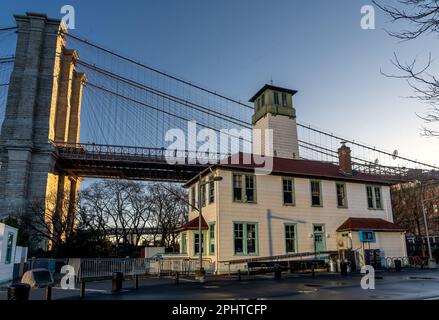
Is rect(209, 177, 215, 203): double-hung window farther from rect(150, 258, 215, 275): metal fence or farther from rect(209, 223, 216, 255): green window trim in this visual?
rect(150, 258, 215, 275): metal fence

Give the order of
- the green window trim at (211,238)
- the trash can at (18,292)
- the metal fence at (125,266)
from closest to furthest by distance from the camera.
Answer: the trash can at (18,292)
the metal fence at (125,266)
the green window trim at (211,238)

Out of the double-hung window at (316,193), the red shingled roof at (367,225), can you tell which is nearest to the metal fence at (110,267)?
the double-hung window at (316,193)

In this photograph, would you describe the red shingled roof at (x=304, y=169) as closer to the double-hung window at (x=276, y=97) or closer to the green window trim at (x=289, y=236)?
the green window trim at (x=289, y=236)

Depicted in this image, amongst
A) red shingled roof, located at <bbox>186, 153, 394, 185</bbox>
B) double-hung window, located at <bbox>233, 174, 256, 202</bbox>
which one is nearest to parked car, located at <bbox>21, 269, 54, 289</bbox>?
red shingled roof, located at <bbox>186, 153, 394, 185</bbox>

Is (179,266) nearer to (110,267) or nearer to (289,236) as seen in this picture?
(110,267)

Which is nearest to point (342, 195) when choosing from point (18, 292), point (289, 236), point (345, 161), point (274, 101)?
point (345, 161)

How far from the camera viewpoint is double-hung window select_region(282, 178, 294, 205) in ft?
→ 100

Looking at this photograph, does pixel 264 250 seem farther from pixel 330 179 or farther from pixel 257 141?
pixel 257 141

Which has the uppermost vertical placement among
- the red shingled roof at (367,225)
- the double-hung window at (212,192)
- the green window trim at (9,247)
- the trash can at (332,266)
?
the double-hung window at (212,192)

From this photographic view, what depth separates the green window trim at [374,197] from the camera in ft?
112

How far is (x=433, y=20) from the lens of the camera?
7578 mm
